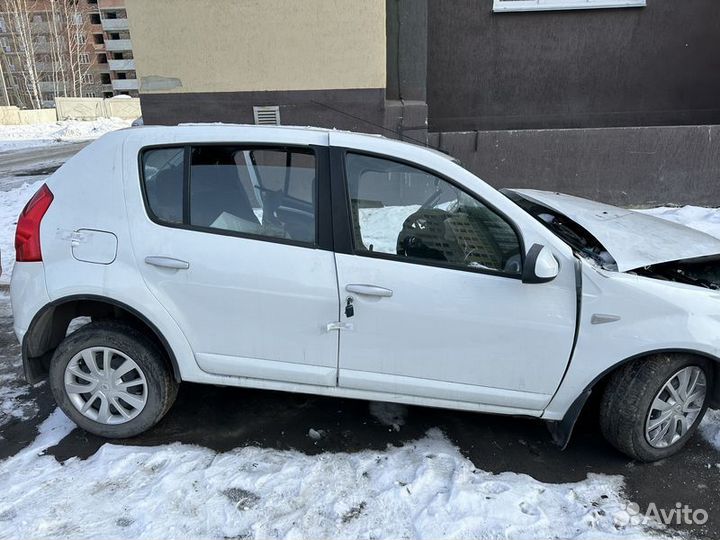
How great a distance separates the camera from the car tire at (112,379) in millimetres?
2738

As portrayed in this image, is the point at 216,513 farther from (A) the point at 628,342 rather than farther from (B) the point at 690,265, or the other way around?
(B) the point at 690,265

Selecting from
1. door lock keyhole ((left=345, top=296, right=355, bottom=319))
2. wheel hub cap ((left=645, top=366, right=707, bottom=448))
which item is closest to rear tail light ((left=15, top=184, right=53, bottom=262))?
door lock keyhole ((left=345, top=296, right=355, bottom=319))

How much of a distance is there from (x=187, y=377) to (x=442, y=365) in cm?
142

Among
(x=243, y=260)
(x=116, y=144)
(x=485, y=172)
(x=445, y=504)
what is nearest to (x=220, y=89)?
(x=485, y=172)

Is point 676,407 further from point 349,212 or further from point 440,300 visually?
point 349,212

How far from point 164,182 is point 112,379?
1.15 metres

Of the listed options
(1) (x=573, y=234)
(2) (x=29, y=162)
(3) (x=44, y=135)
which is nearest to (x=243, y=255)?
(1) (x=573, y=234)

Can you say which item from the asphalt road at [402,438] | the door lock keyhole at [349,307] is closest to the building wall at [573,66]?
the asphalt road at [402,438]

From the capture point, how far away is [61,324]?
290 cm

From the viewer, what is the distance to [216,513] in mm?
2307

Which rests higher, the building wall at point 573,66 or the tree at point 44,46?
the tree at point 44,46

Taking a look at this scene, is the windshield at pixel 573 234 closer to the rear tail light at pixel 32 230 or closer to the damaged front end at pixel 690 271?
the damaged front end at pixel 690 271

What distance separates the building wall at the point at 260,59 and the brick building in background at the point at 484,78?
0.06 ft

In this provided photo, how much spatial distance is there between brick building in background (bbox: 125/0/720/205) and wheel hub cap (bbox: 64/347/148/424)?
18.4 ft
